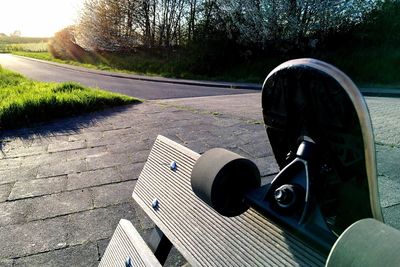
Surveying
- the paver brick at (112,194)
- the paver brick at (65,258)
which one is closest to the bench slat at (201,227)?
the paver brick at (65,258)

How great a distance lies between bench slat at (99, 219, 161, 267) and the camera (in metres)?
0.90

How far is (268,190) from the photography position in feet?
3.19

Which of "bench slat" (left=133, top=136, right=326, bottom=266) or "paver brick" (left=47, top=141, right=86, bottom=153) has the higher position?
"bench slat" (left=133, top=136, right=326, bottom=266)

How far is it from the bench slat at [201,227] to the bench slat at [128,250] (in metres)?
0.16

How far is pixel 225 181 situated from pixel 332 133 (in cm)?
34

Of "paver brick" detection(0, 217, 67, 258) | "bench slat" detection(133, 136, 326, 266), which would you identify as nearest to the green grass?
"paver brick" detection(0, 217, 67, 258)

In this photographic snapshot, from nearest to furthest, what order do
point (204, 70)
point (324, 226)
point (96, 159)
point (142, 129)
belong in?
point (324, 226) < point (96, 159) < point (142, 129) < point (204, 70)

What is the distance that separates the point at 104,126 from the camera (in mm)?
5727

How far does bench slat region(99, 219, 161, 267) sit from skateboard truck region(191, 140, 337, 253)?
0.77ft

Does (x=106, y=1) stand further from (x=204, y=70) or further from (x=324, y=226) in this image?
(x=324, y=226)

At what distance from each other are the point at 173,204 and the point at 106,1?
27462 millimetres

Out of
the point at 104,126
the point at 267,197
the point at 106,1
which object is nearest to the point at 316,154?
the point at 267,197

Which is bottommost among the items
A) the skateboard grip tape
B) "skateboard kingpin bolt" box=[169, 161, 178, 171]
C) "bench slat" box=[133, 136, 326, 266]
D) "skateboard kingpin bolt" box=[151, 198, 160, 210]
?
"skateboard kingpin bolt" box=[151, 198, 160, 210]

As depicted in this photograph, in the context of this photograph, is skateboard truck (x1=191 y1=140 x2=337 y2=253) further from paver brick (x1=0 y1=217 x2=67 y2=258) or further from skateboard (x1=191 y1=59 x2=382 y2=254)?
paver brick (x1=0 y1=217 x2=67 y2=258)
